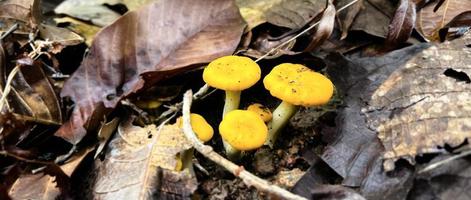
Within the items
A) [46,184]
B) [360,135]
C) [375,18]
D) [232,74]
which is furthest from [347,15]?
[46,184]

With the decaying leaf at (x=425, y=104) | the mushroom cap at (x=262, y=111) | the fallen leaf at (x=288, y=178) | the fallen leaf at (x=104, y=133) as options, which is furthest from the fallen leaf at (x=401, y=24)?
the fallen leaf at (x=104, y=133)

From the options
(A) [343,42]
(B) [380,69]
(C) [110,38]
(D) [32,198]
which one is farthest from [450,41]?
(D) [32,198]

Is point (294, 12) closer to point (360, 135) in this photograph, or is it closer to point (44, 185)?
point (360, 135)

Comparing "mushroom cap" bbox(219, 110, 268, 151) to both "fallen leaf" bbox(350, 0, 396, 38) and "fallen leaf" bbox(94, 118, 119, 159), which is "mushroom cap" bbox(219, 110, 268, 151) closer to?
"fallen leaf" bbox(94, 118, 119, 159)

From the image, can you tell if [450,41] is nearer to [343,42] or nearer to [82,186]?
[343,42]

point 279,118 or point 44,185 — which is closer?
point 44,185

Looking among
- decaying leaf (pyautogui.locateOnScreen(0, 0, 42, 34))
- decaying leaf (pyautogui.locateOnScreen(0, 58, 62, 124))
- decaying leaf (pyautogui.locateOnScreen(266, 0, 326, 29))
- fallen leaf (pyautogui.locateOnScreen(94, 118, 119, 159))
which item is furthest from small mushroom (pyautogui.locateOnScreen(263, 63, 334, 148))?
decaying leaf (pyautogui.locateOnScreen(0, 0, 42, 34))

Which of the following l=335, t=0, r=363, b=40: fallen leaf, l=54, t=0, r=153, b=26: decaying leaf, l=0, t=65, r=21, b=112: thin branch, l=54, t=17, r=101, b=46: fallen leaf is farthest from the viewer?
l=54, t=0, r=153, b=26: decaying leaf
